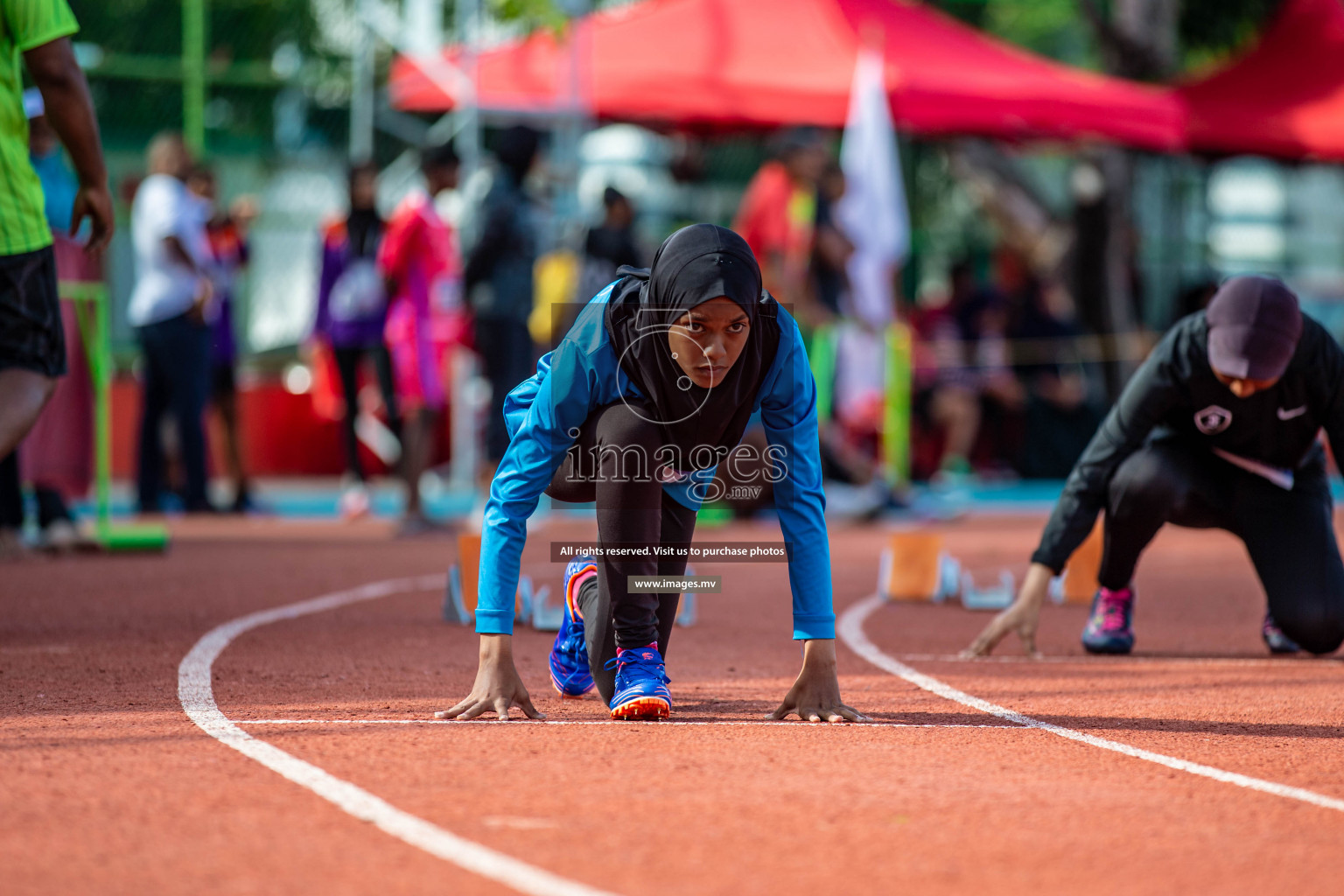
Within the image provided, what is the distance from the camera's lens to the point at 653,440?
4.90 meters

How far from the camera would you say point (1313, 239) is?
25.7 metres

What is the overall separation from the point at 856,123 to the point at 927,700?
881cm

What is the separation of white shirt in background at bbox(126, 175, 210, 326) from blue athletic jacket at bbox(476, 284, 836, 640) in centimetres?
699

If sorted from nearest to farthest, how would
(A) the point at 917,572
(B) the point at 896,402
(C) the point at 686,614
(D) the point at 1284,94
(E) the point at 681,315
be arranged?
(E) the point at 681,315, (C) the point at 686,614, (A) the point at 917,572, (B) the point at 896,402, (D) the point at 1284,94

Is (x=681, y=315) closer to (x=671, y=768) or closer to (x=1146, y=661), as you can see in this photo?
(x=671, y=768)

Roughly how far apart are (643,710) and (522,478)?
812 mm

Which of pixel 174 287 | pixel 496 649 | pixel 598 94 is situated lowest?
pixel 496 649

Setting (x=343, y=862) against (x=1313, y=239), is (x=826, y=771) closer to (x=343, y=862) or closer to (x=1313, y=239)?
(x=343, y=862)

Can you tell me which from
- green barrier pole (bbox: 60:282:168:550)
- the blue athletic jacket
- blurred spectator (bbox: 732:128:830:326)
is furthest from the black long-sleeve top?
blurred spectator (bbox: 732:128:830:326)

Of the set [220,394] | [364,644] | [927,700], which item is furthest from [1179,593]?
[220,394]

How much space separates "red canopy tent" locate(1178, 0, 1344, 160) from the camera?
16422 millimetres

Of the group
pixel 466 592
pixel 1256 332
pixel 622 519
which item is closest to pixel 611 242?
pixel 466 592

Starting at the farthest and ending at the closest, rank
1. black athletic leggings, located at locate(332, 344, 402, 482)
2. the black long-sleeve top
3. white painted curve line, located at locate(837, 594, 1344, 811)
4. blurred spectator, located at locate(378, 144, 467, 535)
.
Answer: black athletic leggings, located at locate(332, 344, 402, 482) < blurred spectator, located at locate(378, 144, 467, 535) < the black long-sleeve top < white painted curve line, located at locate(837, 594, 1344, 811)

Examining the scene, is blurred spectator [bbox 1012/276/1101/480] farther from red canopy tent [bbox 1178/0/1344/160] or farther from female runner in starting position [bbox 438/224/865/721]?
female runner in starting position [bbox 438/224/865/721]
